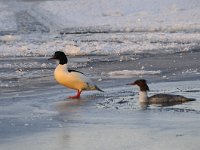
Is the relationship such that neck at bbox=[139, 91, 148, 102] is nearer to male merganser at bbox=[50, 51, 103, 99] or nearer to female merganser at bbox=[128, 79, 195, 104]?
female merganser at bbox=[128, 79, 195, 104]

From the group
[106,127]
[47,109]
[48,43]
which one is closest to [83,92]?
[47,109]

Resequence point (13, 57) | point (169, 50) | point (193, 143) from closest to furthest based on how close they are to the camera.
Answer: point (193, 143)
point (13, 57)
point (169, 50)

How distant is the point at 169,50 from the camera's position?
27.0 m

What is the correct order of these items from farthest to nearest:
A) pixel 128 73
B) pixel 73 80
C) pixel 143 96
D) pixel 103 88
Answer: pixel 128 73 < pixel 103 88 < pixel 73 80 < pixel 143 96

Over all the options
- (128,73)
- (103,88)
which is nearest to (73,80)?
(103,88)

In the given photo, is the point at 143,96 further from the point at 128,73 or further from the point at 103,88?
the point at 128,73

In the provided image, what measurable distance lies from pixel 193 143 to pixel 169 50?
1716 centimetres

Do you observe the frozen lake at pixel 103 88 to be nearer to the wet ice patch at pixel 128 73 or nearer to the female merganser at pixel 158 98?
the wet ice patch at pixel 128 73

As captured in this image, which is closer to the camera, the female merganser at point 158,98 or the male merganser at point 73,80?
the female merganser at point 158,98

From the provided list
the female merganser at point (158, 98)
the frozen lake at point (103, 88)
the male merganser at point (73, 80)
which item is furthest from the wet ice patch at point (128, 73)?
the female merganser at point (158, 98)

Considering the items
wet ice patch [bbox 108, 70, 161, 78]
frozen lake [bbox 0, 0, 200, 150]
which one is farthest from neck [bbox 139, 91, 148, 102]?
wet ice patch [bbox 108, 70, 161, 78]

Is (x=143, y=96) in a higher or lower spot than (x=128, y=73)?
lower

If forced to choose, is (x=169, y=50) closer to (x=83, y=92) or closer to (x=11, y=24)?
(x=83, y=92)

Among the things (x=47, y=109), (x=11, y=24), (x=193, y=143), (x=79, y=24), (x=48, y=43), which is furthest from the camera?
(x=79, y=24)
